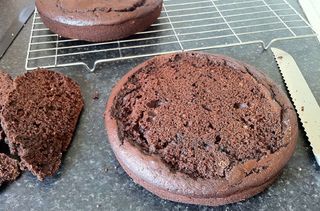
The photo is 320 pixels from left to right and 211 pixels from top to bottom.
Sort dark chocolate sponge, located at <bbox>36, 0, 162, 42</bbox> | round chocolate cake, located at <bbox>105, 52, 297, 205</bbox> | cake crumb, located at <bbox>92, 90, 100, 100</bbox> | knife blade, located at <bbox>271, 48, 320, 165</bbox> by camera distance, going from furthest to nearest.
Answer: dark chocolate sponge, located at <bbox>36, 0, 162, 42</bbox>, cake crumb, located at <bbox>92, 90, 100, 100</bbox>, knife blade, located at <bbox>271, 48, 320, 165</bbox>, round chocolate cake, located at <bbox>105, 52, 297, 205</bbox>

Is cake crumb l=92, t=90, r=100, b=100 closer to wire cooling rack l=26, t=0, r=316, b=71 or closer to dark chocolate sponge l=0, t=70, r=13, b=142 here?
wire cooling rack l=26, t=0, r=316, b=71

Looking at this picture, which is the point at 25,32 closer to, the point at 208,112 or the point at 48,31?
the point at 48,31

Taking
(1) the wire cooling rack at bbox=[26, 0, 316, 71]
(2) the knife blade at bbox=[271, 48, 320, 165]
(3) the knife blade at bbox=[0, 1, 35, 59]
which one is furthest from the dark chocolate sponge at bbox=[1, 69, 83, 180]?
(2) the knife blade at bbox=[271, 48, 320, 165]

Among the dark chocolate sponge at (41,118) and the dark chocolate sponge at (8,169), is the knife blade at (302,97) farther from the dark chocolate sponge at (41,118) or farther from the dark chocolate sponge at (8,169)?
the dark chocolate sponge at (8,169)

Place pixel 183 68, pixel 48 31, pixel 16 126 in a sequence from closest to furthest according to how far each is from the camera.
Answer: pixel 16 126 → pixel 183 68 → pixel 48 31

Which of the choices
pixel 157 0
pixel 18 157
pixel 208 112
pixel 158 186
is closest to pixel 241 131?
pixel 208 112

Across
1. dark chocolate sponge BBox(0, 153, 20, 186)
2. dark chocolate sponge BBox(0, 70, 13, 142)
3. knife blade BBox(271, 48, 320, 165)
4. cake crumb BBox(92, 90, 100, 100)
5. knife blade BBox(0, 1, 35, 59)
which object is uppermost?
dark chocolate sponge BBox(0, 70, 13, 142)
